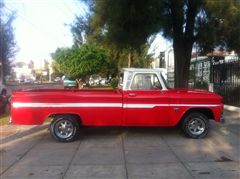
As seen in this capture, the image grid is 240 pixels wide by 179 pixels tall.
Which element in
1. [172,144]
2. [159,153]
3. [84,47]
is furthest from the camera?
[84,47]

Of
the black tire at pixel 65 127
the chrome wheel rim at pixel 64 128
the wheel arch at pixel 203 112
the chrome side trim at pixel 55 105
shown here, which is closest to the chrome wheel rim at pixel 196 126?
the wheel arch at pixel 203 112

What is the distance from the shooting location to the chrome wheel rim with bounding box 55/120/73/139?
11.5 m

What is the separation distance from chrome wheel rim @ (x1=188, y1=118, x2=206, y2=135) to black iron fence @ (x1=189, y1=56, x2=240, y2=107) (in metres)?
7.26

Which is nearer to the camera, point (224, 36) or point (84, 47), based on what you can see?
Answer: point (224, 36)

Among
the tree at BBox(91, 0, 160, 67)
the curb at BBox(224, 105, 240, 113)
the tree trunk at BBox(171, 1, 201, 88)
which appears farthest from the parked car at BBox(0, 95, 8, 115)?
the curb at BBox(224, 105, 240, 113)

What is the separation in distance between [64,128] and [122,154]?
2.25 meters

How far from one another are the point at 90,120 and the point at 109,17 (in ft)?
22.7

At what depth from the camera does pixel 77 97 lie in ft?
37.6

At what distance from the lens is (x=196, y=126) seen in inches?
466

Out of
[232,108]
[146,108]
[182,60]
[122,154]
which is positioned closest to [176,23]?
[182,60]

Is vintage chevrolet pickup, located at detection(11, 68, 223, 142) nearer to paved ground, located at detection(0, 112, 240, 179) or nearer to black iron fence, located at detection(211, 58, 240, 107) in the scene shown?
paved ground, located at detection(0, 112, 240, 179)

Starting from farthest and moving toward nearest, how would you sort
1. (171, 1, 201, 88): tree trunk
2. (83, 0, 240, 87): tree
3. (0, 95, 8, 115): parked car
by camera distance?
1. (171, 1, 201, 88): tree trunk
2. (0, 95, 8, 115): parked car
3. (83, 0, 240, 87): tree

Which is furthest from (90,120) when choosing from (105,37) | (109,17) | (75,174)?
(105,37)

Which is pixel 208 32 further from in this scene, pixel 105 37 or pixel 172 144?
pixel 172 144
